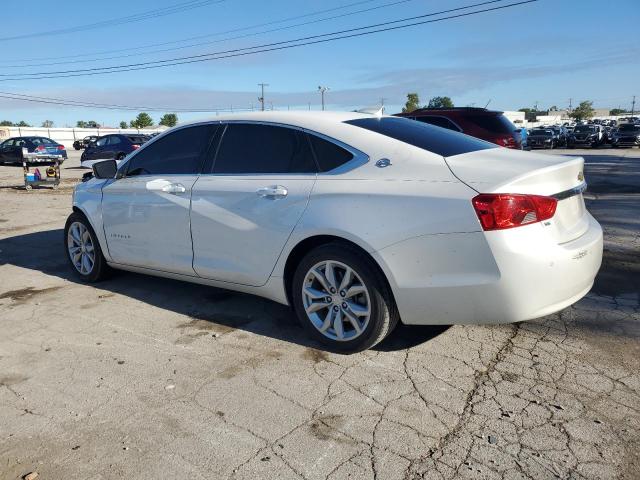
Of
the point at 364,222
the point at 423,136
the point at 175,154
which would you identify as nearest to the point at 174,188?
the point at 175,154

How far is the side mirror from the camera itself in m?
5.10

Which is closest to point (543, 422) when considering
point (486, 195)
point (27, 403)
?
point (486, 195)

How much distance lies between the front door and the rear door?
0.56 ft

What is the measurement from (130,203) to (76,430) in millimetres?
2462

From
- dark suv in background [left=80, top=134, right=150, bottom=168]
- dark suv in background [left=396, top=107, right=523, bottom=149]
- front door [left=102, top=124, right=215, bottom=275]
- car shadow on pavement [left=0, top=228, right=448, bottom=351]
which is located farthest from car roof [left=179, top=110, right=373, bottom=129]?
dark suv in background [left=80, top=134, right=150, bottom=168]

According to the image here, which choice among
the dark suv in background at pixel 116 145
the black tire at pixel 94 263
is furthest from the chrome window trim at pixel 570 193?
the dark suv in background at pixel 116 145

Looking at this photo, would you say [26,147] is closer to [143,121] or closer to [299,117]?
[299,117]

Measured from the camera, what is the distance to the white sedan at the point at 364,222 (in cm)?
299

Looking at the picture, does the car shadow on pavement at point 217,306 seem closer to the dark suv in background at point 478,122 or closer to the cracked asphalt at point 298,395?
the cracked asphalt at point 298,395

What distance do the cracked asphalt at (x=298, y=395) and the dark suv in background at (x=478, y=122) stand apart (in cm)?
662

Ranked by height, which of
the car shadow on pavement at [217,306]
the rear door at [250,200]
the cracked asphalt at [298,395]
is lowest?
the cracked asphalt at [298,395]

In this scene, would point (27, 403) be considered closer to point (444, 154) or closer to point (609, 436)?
point (444, 154)

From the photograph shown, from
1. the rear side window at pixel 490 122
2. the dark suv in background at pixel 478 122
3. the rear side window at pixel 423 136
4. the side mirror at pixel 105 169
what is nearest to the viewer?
the rear side window at pixel 423 136

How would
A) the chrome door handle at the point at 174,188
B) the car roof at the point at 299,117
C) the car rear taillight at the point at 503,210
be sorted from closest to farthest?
1. the car rear taillight at the point at 503,210
2. the car roof at the point at 299,117
3. the chrome door handle at the point at 174,188
